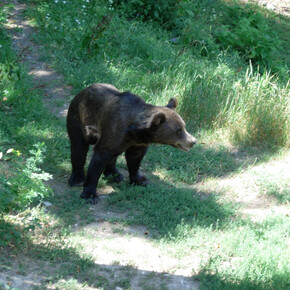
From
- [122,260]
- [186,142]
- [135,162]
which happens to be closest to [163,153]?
[135,162]

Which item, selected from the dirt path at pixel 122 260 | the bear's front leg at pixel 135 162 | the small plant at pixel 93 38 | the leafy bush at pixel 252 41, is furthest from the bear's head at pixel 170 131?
the leafy bush at pixel 252 41


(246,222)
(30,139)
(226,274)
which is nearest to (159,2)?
(30,139)

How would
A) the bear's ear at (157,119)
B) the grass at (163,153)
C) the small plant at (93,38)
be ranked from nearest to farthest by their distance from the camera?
the grass at (163,153)
the bear's ear at (157,119)
the small plant at (93,38)

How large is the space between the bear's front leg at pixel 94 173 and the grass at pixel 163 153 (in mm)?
180

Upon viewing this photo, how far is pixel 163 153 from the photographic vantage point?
859 centimetres

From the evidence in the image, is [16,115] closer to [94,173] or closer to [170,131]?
[94,173]

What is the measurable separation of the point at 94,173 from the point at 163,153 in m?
2.21

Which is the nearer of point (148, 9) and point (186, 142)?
point (186, 142)

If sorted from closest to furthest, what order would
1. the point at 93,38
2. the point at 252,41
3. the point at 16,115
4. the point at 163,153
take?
the point at 163,153 → the point at 16,115 → the point at 93,38 → the point at 252,41

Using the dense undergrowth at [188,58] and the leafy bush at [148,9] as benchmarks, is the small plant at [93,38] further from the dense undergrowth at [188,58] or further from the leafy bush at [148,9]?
the leafy bush at [148,9]

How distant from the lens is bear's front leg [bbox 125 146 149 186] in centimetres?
705

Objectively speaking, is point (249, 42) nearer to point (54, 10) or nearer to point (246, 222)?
point (54, 10)

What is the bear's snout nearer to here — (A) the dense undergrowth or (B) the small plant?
(A) the dense undergrowth

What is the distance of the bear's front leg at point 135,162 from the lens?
705 centimetres
